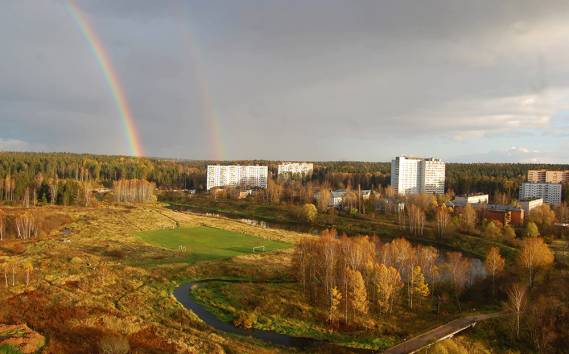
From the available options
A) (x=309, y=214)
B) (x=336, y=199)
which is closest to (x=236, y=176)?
(x=336, y=199)

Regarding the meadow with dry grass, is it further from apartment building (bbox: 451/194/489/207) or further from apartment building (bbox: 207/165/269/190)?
apartment building (bbox: 207/165/269/190)

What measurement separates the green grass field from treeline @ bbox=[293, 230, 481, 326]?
13.1 metres

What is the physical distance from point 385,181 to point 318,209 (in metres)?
47.3

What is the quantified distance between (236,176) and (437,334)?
11795cm

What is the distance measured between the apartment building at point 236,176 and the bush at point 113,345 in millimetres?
108784

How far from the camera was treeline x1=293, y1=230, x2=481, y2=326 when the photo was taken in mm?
25266

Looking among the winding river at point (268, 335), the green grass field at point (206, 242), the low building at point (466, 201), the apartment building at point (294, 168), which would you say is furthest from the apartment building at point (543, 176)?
the winding river at point (268, 335)

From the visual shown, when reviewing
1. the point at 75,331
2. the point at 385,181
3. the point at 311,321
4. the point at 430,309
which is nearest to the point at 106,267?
the point at 75,331

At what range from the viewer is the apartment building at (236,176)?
12825 centimetres

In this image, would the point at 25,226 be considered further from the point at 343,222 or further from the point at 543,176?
the point at 543,176

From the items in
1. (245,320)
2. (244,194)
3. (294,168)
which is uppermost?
(294,168)

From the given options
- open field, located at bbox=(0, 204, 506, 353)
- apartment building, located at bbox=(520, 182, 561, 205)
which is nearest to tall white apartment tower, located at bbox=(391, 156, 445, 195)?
apartment building, located at bbox=(520, 182, 561, 205)

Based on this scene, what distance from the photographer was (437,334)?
2178cm

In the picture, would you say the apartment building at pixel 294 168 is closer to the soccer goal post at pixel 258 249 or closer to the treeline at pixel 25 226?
the treeline at pixel 25 226
